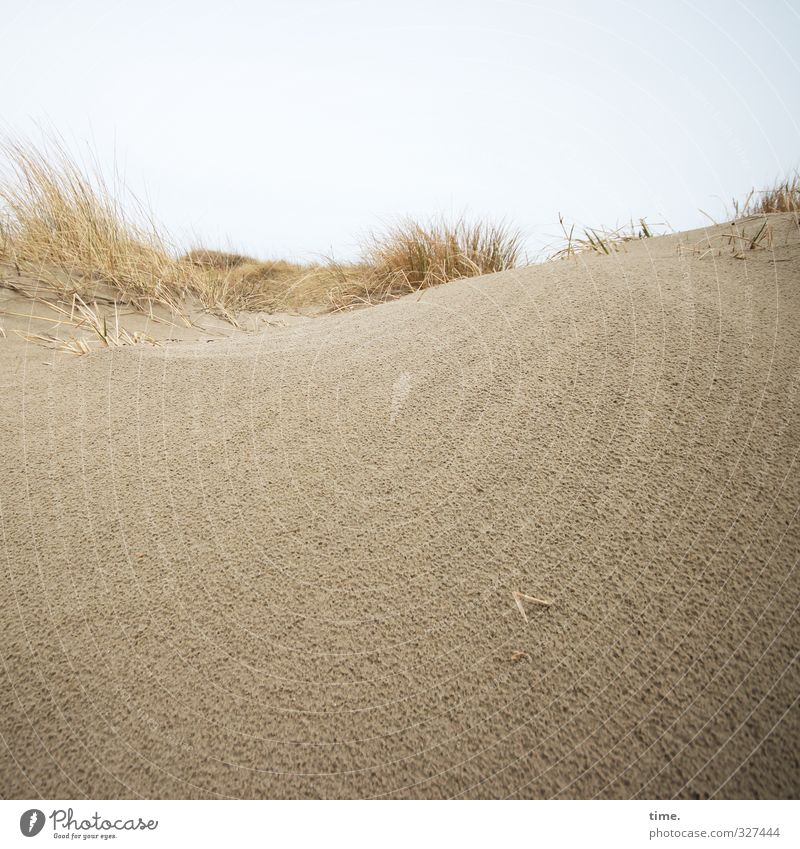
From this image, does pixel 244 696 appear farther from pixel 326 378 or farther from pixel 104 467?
pixel 326 378

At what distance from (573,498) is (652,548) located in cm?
14

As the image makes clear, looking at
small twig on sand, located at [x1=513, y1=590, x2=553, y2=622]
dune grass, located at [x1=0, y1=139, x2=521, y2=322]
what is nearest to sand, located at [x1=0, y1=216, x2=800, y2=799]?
small twig on sand, located at [x1=513, y1=590, x2=553, y2=622]

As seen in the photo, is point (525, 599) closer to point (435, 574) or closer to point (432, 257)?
point (435, 574)

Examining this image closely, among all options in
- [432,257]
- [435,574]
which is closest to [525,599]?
[435,574]

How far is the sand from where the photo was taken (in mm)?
620

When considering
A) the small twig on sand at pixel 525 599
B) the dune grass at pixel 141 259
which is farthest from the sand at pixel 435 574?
the dune grass at pixel 141 259

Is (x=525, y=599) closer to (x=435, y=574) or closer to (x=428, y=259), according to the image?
(x=435, y=574)

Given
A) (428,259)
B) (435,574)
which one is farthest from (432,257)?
(435,574)

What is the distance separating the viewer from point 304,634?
736 mm

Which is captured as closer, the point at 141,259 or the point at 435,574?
the point at 435,574

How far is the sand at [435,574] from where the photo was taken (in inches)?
24.4

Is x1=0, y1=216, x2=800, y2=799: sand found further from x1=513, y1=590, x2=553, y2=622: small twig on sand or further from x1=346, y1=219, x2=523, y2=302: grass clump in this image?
x1=346, y1=219, x2=523, y2=302: grass clump

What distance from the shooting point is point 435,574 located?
31.0 inches

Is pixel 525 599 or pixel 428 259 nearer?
pixel 525 599
